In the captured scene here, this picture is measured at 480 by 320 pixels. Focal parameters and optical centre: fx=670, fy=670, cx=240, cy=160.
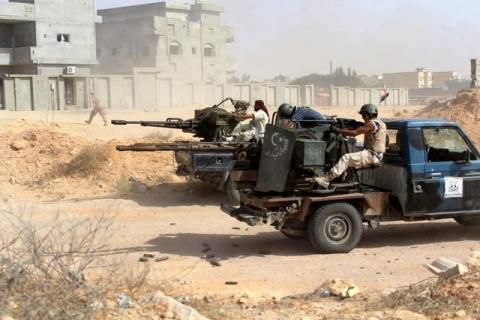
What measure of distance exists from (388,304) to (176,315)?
1.95m

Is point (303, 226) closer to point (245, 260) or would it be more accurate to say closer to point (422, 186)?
point (245, 260)

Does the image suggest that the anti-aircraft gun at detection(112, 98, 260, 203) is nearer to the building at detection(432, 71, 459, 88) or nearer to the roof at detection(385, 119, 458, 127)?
the roof at detection(385, 119, 458, 127)

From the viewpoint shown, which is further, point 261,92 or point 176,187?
point 261,92

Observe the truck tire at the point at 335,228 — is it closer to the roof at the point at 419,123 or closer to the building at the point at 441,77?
the roof at the point at 419,123

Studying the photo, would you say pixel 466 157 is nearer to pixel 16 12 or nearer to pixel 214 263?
pixel 214 263

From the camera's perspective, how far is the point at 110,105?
4547 cm

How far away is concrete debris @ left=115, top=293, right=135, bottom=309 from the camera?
5.25 metres

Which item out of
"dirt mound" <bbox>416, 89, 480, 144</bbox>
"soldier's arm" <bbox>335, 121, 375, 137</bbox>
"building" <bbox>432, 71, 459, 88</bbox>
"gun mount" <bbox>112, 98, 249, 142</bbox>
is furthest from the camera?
"building" <bbox>432, 71, 459, 88</bbox>

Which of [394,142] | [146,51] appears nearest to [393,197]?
[394,142]

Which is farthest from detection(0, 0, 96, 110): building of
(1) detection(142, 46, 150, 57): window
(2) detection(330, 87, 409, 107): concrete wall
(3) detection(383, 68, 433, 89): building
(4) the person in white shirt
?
(3) detection(383, 68, 433, 89): building

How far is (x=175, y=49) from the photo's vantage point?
6353 centimetres

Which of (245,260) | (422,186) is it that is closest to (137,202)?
(245,260)

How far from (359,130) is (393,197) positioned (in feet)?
3.76

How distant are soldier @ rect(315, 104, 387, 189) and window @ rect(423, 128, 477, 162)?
67 cm
